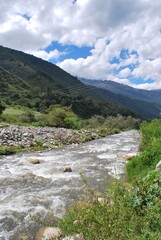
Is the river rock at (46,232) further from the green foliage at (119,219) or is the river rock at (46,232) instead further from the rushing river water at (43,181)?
the green foliage at (119,219)

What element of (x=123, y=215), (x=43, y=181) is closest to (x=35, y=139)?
(x=43, y=181)

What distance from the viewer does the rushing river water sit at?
8785mm

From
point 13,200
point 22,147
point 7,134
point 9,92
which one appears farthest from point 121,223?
point 9,92

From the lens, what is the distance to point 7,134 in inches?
925

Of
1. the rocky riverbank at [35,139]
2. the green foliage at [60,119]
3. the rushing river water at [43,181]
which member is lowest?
the rushing river water at [43,181]

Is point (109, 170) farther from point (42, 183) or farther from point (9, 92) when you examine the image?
point (9, 92)

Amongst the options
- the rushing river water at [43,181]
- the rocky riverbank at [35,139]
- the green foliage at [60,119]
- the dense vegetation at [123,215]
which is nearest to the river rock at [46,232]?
the rushing river water at [43,181]

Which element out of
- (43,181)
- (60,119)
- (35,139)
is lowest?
(43,181)

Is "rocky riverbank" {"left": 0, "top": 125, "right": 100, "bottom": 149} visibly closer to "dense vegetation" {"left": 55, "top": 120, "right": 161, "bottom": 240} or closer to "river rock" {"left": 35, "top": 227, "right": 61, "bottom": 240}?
"river rock" {"left": 35, "top": 227, "right": 61, "bottom": 240}

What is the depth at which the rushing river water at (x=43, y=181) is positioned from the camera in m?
8.79

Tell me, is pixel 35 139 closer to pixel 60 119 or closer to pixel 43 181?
pixel 43 181

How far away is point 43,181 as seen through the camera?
12797 mm

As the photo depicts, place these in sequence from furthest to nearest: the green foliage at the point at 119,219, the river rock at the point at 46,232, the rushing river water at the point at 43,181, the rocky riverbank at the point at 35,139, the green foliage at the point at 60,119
Result: the green foliage at the point at 60,119 → the rocky riverbank at the point at 35,139 → the rushing river water at the point at 43,181 → the river rock at the point at 46,232 → the green foliage at the point at 119,219

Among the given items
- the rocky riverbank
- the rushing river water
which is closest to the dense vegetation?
the rushing river water
